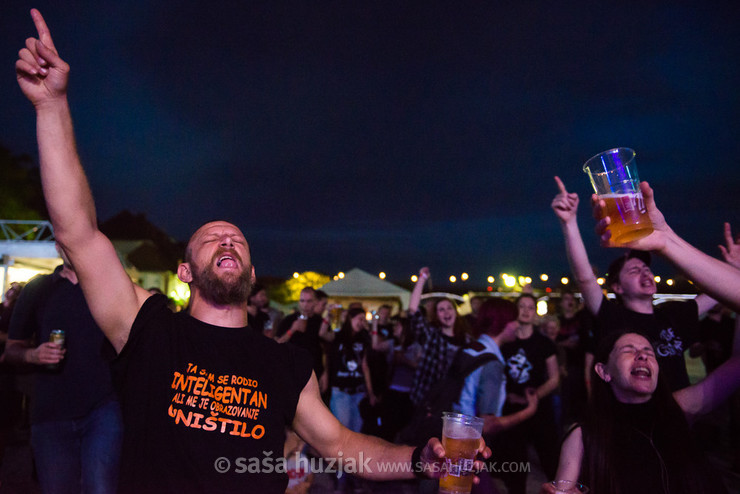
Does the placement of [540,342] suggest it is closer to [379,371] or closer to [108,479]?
[379,371]

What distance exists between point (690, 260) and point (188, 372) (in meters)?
2.14

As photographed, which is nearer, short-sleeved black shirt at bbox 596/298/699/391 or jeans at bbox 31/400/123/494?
jeans at bbox 31/400/123/494

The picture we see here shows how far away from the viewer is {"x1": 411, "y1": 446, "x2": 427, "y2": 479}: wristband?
213 centimetres

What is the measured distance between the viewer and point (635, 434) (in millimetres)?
2578

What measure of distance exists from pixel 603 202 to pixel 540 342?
3.83m

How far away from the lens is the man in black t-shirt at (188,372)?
1.96 meters

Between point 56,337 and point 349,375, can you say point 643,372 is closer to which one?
point 56,337

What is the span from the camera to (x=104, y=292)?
2158mm

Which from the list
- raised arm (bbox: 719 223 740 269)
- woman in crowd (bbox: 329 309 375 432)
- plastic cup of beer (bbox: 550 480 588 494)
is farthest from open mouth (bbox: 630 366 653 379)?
woman in crowd (bbox: 329 309 375 432)

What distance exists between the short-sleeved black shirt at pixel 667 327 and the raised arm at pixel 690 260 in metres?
1.60

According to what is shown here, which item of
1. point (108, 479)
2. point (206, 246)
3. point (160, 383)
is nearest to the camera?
point (160, 383)

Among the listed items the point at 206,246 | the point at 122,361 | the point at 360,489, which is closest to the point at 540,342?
the point at 360,489

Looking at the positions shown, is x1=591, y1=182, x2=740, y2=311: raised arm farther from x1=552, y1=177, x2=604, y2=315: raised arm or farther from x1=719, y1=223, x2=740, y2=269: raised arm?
x1=552, y1=177, x2=604, y2=315: raised arm

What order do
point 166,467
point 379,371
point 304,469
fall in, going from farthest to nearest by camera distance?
point 379,371
point 304,469
point 166,467
